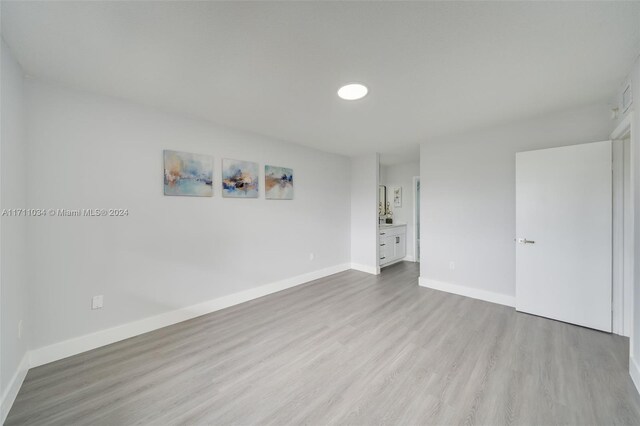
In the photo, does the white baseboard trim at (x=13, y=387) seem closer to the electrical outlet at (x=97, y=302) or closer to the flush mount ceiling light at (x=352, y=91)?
the electrical outlet at (x=97, y=302)

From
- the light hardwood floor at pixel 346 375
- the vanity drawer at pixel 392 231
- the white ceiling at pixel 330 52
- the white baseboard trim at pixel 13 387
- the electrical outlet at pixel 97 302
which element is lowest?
the light hardwood floor at pixel 346 375

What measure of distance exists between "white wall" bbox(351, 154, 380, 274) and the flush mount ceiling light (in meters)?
2.44

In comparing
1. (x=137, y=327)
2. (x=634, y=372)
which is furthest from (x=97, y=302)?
(x=634, y=372)

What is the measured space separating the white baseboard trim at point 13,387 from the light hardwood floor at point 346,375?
0.04 meters

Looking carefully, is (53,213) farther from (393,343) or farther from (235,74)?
(393,343)

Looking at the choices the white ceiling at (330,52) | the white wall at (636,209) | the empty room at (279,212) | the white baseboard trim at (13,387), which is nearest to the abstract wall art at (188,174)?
the empty room at (279,212)

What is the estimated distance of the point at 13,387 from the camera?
159 cm

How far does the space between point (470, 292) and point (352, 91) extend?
315 centimetres

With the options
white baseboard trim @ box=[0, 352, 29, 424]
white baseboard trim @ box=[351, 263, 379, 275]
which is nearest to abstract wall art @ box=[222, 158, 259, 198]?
white baseboard trim @ box=[0, 352, 29, 424]

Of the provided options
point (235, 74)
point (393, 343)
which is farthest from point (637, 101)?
point (235, 74)

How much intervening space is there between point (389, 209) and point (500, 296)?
10.7ft

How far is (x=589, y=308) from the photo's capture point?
247 cm

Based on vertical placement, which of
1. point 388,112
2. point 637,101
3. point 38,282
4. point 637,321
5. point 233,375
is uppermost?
point 388,112

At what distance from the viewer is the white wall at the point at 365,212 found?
4.60 meters
